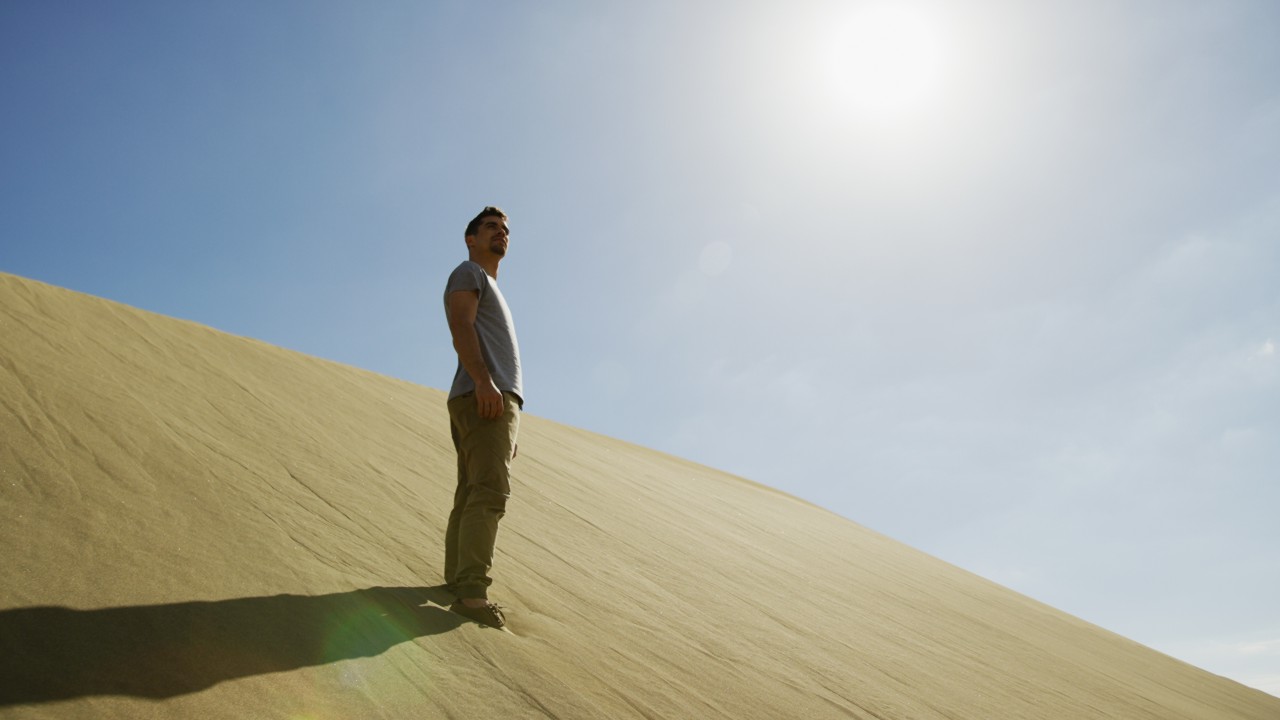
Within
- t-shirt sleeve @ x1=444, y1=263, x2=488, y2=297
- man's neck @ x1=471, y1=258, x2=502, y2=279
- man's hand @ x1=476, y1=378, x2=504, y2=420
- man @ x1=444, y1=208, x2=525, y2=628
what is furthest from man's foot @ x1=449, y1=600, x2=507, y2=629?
man's neck @ x1=471, y1=258, x2=502, y2=279

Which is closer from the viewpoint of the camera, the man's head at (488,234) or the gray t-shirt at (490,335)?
the gray t-shirt at (490,335)

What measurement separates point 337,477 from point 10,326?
6.58ft

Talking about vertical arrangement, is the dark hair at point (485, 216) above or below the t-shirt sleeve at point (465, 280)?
above

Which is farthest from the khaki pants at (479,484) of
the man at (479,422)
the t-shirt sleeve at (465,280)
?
the t-shirt sleeve at (465,280)

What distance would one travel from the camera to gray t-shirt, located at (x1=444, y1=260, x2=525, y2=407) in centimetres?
256

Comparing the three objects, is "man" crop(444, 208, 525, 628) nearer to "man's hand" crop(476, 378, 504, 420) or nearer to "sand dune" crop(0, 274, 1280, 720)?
"man's hand" crop(476, 378, 504, 420)

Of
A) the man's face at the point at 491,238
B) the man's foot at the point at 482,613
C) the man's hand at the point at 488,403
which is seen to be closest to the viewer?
the man's foot at the point at 482,613

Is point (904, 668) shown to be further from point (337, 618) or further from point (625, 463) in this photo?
point (625, 463)

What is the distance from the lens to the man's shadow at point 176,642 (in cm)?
146

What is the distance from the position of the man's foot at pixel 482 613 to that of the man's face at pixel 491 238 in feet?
4.49

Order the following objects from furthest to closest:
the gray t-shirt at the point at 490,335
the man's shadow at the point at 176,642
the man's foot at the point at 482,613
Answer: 1. the gray t-shirt at the point at 490,335
2. the man's foot at the point at 482,613
3. the man's shadow at the point at 176,642

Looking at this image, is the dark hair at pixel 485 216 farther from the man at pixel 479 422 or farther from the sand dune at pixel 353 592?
the sand dune at pixel 353 592

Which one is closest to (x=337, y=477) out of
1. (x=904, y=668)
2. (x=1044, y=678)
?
(x=904, y=668)

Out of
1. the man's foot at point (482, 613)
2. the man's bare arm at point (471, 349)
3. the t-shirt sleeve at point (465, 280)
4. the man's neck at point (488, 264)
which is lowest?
the man's foot at point (482, 613)
